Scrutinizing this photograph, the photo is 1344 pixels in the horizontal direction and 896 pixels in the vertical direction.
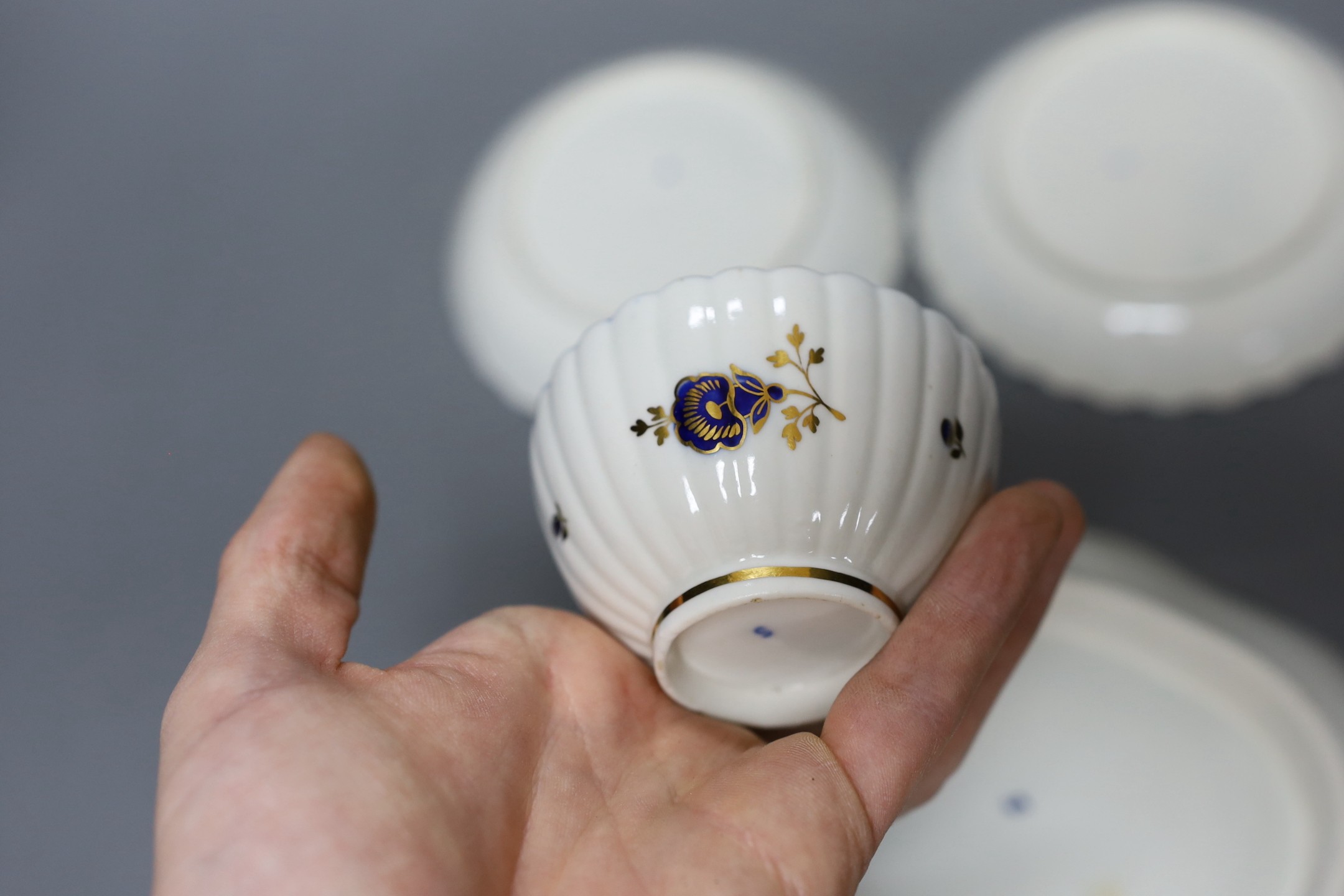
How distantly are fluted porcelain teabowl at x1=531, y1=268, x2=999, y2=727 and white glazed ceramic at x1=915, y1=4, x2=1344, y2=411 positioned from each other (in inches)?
12.3

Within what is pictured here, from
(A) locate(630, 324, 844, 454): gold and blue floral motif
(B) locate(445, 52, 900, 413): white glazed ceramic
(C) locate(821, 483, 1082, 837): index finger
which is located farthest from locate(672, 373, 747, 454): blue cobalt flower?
(B) locate(445, 52, 900, 413): white glazed ceramic

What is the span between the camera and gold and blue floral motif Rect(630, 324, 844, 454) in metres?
0.40

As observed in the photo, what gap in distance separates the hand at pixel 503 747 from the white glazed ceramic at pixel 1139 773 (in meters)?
0.13

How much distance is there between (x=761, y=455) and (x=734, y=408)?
0.02 metres

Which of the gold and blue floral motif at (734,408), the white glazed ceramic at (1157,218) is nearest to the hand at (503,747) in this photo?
the gold and blue floral motif at (734,408)

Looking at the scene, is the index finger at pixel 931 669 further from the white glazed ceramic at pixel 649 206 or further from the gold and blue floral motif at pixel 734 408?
the white glazed ceramic at pixel 649 206

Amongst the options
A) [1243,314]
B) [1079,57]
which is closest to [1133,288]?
[1243,314]

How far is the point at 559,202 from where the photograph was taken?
76cm

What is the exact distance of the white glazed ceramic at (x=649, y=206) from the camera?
73cm

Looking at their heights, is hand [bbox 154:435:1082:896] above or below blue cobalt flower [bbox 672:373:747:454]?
below

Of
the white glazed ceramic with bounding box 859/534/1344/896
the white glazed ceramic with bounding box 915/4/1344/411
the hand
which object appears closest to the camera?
the hand

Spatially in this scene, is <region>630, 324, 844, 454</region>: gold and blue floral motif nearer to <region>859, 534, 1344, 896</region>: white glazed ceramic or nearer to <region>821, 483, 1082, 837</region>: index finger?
<region>821, 483, 1082, 837</region>: index finger

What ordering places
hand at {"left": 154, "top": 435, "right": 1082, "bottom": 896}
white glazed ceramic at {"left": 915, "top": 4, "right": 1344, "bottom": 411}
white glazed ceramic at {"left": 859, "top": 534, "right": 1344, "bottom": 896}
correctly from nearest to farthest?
hand at {"left": 154, "top": 435, "right": 1082, "bottom": 896}
white glazed ceramic at {"left": 859, "top": 534, "right": 1344, "bottom": 896}
white glazed ceramic at {"left": 915, "top": 4, "right": 1344, "bottom": 411}

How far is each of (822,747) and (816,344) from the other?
179 millimetres
